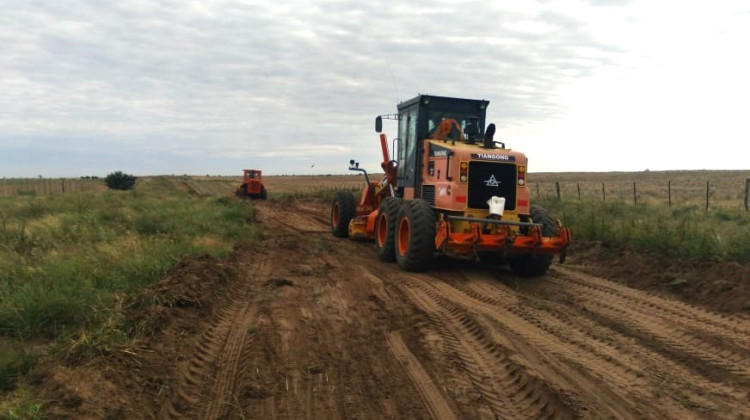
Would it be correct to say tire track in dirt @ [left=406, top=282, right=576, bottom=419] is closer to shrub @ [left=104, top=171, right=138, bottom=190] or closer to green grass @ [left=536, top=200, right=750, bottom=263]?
green grass @ [left=536, top=200, right=750, bottom=263]

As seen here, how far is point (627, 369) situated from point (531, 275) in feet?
15.2

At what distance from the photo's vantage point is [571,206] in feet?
59.4

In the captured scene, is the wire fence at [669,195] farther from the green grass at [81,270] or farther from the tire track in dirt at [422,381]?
the tire track in dirt at [422,381]

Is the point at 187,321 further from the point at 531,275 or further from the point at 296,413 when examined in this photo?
the point at 531,275

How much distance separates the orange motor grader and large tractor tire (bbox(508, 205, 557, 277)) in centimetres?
2

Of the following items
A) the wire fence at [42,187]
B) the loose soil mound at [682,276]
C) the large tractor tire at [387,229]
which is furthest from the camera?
the wire fence at [42,187]

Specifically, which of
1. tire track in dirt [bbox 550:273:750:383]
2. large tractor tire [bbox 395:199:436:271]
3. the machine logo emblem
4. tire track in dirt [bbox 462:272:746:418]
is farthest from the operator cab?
tire track in dirt [bbox 550:273:750:383]

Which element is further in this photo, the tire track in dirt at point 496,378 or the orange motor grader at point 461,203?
the orange motor grader at point 461,203

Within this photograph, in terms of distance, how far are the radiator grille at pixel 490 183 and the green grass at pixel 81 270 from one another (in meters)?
4.60

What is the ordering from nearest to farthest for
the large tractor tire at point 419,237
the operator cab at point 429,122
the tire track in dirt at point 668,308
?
the tire track in dirt at point 668,308 → the large tractor tire at point 419,237 → the operator cab at point 429,122

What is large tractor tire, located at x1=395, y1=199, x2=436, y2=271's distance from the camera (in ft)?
31.0

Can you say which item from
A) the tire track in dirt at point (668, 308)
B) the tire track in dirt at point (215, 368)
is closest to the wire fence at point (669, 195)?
the tire track in dirt at point (668, 308)

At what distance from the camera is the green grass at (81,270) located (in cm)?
540

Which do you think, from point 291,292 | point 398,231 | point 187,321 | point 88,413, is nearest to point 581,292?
point 398,231
